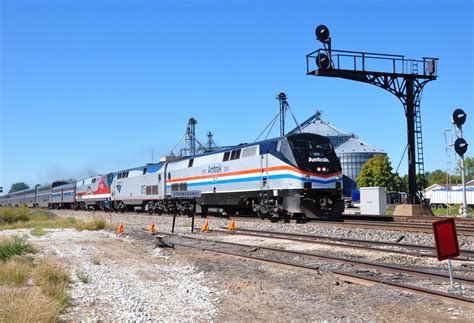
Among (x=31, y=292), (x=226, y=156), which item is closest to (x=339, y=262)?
(x=31, y=292)

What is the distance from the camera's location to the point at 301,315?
278 inches

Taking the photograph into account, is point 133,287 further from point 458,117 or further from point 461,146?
point 458,117

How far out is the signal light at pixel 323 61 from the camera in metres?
26.0

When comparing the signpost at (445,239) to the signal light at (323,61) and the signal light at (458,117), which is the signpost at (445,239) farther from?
the signal light at (458,117)

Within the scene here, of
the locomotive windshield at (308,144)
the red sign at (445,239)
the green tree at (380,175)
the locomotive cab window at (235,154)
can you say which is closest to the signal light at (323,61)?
the locomotive windshield at (308,144)

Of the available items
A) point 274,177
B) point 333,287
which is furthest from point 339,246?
point 274,177

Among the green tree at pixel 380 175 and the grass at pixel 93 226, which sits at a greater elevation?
the green tree at pixel 380 175

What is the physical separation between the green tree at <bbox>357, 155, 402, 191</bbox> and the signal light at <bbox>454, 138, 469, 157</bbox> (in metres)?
55.8

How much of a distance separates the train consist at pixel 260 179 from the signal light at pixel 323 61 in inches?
165

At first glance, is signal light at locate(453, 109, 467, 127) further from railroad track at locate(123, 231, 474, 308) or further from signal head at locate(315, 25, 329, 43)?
railroad track at locate(123, 231, 474, 308)

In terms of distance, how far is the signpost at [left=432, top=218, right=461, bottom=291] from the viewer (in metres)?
8.77

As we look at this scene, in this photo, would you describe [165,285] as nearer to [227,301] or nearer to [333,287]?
[227,301]

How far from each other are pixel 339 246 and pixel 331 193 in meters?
8.48

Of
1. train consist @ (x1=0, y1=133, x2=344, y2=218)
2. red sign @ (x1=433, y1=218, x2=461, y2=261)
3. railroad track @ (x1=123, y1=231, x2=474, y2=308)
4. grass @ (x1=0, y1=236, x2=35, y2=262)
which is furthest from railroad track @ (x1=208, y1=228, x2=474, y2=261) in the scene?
grass @ (x1=0, y1=236, x2=35, y2=262)
